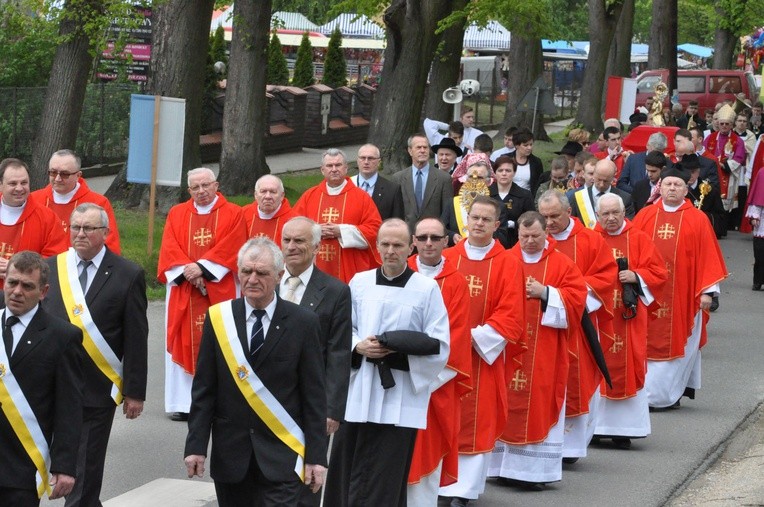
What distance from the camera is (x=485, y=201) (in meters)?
9.11

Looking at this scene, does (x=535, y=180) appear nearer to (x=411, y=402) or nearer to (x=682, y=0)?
(x=411, y=402)

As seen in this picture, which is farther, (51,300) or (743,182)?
(743,182)

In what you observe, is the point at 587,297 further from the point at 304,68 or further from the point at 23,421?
the point at 304,68

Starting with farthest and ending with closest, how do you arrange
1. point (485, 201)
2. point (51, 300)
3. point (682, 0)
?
point (682, 0) → point (485, 201) → point (51, 300)

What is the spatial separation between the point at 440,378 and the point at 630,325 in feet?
12.1

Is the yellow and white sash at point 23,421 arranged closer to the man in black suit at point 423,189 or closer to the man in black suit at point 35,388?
the man in black suit at point 35,388

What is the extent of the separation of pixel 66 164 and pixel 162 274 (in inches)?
65.4

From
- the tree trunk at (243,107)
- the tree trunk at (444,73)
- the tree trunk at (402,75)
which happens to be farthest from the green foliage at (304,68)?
the tree trunk at (243,107)

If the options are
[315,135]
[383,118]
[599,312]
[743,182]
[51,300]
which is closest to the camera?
[51,300]

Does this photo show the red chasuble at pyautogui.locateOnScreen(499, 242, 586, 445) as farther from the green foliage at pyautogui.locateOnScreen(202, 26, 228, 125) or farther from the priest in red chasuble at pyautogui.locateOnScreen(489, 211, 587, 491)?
the green foliage at pyautogui.locateOnScreen(202, 26, 228, 125)

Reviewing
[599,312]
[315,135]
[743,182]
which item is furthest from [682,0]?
[599,312]

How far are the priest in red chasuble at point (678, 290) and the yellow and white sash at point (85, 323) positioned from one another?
6.17 metres

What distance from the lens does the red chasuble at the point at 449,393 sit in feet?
27.9

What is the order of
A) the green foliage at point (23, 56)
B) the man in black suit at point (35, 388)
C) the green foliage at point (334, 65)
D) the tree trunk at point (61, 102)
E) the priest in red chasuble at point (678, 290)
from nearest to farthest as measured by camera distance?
the man in black suit at point (35, 388), the priest in red chasuble at point (678, 290), the tree trunk at point (61, 102), the green foliage at point (23, 56), the green foliage at point (334, 65)
